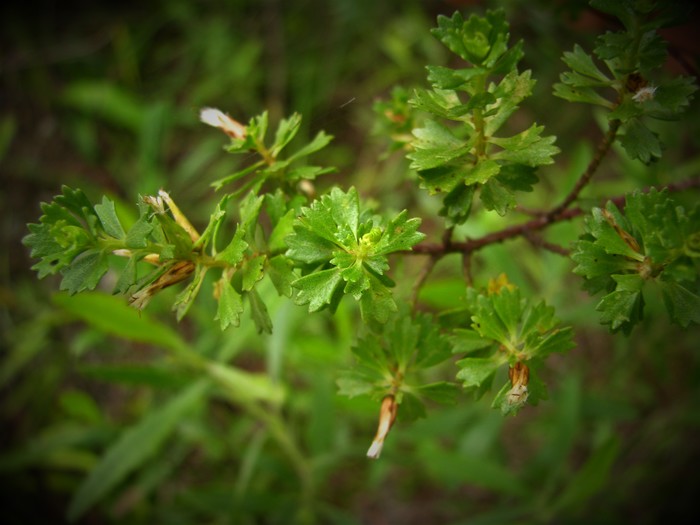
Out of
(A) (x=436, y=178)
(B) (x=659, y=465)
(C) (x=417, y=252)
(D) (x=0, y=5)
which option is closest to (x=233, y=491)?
(C) (x=417, y=252)

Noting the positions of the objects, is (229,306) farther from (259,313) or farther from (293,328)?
(293,328)

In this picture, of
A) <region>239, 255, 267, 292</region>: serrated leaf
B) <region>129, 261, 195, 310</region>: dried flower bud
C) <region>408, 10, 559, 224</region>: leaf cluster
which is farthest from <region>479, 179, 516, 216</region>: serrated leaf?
<region>129, 261, 195, 310</region>: dried flower bud

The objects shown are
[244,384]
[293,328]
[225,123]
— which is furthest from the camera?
[293,328]

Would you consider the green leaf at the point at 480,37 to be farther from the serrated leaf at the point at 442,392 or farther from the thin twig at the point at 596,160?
the serrated leaf at the point at 442,392

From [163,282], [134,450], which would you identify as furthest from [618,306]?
[134,450]

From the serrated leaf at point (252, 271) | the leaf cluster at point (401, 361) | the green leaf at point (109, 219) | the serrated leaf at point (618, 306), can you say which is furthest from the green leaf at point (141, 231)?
the serrated leaf at point (618, 306)

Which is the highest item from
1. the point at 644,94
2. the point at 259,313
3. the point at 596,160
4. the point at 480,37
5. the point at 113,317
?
the point at 480,37
